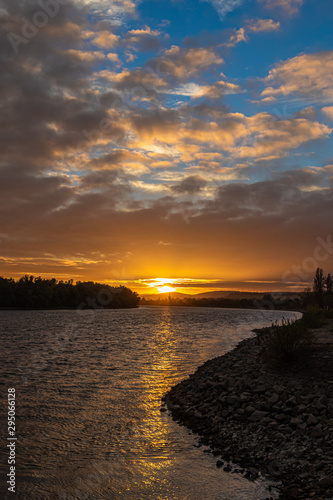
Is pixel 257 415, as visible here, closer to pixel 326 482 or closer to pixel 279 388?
pixel 279 388

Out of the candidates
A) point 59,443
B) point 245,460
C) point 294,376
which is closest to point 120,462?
point 59,443

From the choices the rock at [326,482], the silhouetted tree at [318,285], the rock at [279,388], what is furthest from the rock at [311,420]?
the silhouetted tree at [318,285]

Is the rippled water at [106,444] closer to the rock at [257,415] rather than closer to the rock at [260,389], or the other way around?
the rock at [257,415]

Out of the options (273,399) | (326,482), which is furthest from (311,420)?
(326,482)

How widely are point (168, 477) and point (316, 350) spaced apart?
498 inches

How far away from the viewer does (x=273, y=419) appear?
12453mm

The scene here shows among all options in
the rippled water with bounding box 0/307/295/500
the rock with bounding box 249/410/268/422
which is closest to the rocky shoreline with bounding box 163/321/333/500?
the rock with bounding box 249/410/268/422

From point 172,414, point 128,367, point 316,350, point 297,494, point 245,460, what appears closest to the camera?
point 297,494

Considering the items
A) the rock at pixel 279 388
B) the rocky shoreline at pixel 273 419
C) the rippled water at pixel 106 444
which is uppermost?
the rock at pixel 279 388

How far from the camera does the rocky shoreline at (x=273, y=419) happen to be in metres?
9.45

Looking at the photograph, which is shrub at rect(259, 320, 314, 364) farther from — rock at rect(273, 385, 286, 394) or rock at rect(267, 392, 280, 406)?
rock at rect(267, 392, 280, 406)

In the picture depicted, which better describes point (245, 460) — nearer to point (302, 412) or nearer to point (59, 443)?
point (302, 412)

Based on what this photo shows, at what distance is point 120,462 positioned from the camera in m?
11.0

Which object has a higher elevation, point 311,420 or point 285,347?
point 285,347
